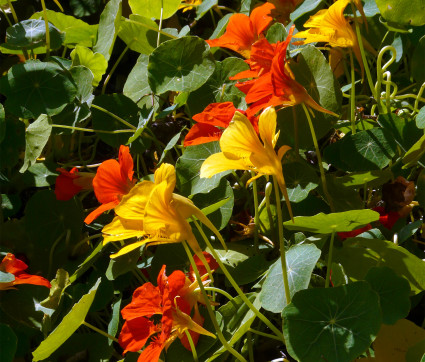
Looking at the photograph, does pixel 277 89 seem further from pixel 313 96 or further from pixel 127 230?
pixel 127 230

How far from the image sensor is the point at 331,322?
2.59 feet

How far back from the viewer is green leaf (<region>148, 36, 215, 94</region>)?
122 centimetres

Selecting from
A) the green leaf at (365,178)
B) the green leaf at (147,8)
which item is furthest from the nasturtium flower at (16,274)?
the green leaf at (147,8)

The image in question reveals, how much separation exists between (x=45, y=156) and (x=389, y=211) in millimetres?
766

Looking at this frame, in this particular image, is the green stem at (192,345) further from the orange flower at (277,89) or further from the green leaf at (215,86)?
the green leaf at (215,86)

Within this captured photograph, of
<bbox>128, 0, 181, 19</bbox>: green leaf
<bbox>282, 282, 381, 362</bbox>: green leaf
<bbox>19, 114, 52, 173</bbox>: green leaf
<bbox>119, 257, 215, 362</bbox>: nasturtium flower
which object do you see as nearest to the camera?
<bbox>282, 282, 381, 362</bbox>: green leaf

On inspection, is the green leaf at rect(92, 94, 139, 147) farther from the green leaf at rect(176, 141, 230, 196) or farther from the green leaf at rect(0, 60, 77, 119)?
the green leaf at rect(176, 141, 230, 196)

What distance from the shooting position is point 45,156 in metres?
1.44

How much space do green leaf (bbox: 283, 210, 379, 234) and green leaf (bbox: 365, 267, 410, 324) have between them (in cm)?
7

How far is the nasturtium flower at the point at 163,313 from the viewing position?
87cm

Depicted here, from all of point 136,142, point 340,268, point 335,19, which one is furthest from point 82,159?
point 340,268

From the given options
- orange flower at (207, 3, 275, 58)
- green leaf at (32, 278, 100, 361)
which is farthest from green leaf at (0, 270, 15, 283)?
orange flower at (207, 3, 275, 58)

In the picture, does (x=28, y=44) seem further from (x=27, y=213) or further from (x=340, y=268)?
(x=340, y=268)

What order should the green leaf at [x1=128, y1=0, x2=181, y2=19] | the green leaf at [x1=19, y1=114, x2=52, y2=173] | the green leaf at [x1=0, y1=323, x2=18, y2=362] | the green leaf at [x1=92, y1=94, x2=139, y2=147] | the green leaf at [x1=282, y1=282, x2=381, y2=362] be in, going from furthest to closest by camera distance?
the green leaf at [x1=128, y1=0, x2=181, y2=19]
the green leaf at [x1=92, y1=94, x2=139, y2=147]
the green leaf at [x1=19, y1=114, x2=52, y2=173]
the green leaf at [x1=0, y1=323, x2=18, y2=362]
the green leaf at [x1=282, y1=282, x2=381, y2=362]
